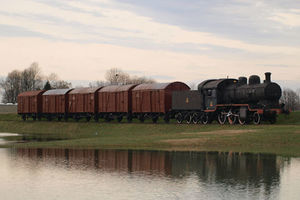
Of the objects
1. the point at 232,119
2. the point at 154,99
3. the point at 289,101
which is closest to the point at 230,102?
the point at 232,119

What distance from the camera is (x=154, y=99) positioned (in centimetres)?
5469

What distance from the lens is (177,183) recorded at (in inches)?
725

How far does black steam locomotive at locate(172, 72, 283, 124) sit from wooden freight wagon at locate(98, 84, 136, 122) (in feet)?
27.3

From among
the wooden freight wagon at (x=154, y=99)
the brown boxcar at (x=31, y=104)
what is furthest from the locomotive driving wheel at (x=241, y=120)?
the brown boxcar at (x=31, y=104)

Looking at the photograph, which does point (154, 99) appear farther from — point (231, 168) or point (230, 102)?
point (231, 168)

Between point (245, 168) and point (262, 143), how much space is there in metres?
10.5

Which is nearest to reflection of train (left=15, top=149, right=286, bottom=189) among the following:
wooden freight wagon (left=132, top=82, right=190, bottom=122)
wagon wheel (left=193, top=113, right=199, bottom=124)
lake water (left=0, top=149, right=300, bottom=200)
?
lake water (left=0, top=149, right=300, bottom=200)

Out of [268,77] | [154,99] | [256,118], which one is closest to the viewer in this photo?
[268,77]

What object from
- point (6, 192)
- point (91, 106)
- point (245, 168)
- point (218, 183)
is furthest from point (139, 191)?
point (91, 106)

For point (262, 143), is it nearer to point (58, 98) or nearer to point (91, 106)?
point (91, 106)

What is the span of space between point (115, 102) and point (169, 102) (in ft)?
30.1

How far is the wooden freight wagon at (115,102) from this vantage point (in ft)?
192

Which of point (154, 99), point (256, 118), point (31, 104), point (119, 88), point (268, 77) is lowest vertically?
point (256, 118)

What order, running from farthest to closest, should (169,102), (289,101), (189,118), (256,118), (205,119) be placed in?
(289,101), (169,102), (189,118), (205,119), (256,118)
